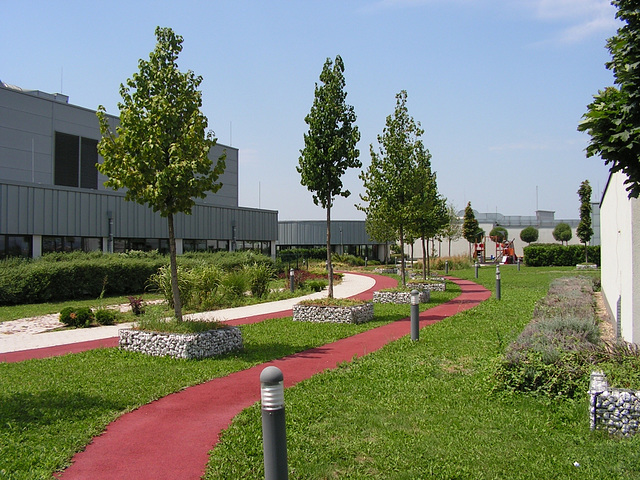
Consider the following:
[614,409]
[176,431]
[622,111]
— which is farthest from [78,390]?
[622,111]

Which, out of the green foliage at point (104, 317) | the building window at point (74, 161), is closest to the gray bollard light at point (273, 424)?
the green foliage at point (104, 317)

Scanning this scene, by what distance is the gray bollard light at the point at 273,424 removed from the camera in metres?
3.58

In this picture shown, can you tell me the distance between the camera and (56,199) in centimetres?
2547

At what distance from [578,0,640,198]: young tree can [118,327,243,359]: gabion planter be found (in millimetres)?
7365

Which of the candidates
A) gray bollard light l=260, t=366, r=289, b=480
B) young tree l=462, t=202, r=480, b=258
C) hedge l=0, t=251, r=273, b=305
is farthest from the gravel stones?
young tree l=462, t=202, r=480, b=258

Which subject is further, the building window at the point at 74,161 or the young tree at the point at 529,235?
the young tree at the point at 529,235

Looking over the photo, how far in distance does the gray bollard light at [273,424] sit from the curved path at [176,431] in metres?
1.59

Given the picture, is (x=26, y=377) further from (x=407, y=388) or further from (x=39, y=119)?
(x=39, y=119)

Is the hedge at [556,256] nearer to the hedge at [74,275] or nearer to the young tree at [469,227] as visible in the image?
the young tree at [469,227]

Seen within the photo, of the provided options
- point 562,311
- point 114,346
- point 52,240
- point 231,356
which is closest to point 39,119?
point 52,240

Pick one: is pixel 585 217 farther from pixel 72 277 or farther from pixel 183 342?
pixel 183 342

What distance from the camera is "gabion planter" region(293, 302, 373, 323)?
14.8m

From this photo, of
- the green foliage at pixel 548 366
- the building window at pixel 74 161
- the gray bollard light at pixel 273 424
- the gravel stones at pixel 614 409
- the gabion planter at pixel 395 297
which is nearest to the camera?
the gray bollard light at pixel 273 424

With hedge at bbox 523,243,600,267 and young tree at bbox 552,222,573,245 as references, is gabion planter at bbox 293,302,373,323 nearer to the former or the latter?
hedge at bbox 523,243,600,267
